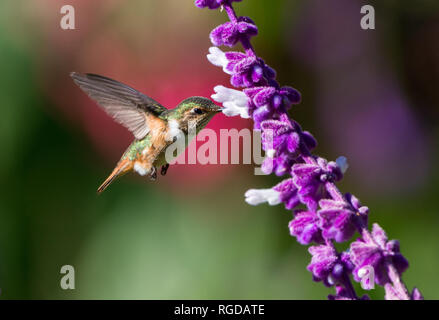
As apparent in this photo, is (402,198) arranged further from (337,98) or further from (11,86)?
(11,86)

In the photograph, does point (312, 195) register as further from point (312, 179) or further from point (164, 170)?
point (164, 170)

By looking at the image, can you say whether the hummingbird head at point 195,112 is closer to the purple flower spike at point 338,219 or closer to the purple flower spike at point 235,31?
the purple flower spike at point 235,31

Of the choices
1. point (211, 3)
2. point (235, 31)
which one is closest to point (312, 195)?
point (235, 31)

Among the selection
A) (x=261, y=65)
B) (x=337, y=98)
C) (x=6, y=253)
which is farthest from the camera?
(x=337, y=98)

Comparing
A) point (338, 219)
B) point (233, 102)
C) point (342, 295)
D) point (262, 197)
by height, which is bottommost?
point (342, 295)

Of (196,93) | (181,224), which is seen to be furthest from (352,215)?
(181,224)
